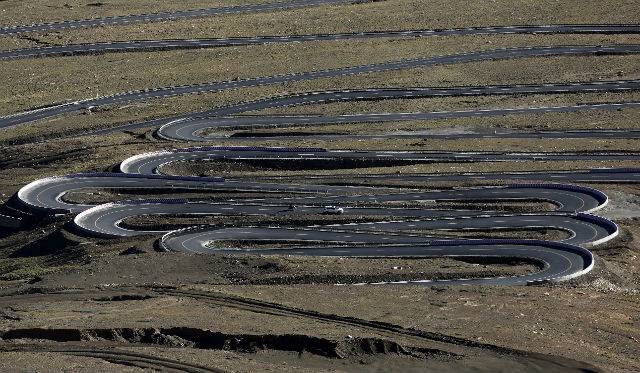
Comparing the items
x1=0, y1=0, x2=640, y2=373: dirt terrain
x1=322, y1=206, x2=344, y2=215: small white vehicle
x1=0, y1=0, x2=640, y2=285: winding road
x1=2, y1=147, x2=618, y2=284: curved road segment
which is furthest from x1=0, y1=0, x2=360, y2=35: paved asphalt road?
x1=322, y1=206, x2=344, y2=215: small white vehicle

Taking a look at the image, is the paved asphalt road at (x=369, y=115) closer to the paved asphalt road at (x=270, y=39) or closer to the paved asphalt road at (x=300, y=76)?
the paved asphalt road at (x=300, y=76)

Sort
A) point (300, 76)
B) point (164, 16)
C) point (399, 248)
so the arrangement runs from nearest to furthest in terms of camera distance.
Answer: point (399, 248)
point (300, 76)
point (164, 16)

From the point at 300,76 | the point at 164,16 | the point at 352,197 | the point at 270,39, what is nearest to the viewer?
the point at 352,197

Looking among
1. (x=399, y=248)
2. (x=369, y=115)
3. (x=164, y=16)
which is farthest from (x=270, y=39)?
(x=399, y=248)

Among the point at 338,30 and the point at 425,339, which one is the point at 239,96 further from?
the point at 425,339

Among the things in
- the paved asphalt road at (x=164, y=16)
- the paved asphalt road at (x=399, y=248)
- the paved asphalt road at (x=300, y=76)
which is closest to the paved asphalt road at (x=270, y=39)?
the paved asphalt road at (x=300, y=76)

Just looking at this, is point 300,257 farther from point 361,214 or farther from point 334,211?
point 361,214

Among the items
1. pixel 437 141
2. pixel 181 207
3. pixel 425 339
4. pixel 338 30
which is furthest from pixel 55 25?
pixel 425 339
